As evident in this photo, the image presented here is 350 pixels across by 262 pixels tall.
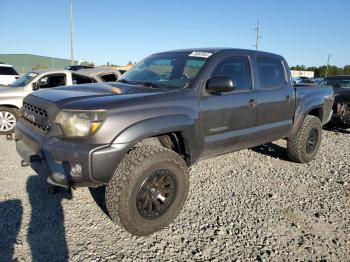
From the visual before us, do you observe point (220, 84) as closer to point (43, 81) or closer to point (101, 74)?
point (101, 74)

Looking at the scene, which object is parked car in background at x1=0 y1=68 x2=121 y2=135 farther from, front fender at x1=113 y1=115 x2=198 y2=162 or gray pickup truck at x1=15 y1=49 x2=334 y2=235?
front fender at x1=113 y1=115 x2=198 y2=162

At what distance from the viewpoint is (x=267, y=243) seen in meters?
2.94

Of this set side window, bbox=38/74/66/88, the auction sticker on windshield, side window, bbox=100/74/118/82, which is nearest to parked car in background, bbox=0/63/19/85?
side window, bbox=38/74/66/88

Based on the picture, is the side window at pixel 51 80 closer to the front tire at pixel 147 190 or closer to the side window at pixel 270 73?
the side window at pixel 270 73

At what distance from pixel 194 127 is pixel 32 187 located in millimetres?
2333

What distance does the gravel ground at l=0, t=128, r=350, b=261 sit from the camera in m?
2.76

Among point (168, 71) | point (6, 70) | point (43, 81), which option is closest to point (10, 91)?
point (43, 81)

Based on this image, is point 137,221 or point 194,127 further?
point 194,127

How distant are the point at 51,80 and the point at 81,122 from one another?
5.66 metres

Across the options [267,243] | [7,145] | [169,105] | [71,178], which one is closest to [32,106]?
[71,178]

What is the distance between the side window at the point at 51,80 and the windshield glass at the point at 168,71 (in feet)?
13.5

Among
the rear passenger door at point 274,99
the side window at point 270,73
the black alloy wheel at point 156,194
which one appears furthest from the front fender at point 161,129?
the side window at point 270,73

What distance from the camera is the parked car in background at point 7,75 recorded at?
1188 cm

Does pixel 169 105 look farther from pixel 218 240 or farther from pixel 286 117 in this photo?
pixel 286 117
